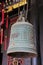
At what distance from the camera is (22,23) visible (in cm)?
219

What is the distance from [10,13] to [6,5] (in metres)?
0.09

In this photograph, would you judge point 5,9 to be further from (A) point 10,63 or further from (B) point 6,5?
(A) point 10,63

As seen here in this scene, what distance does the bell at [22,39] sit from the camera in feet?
6.93

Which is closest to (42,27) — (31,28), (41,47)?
(41,47)

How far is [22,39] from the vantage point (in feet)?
7.11

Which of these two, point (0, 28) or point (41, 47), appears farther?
point (0, 28)

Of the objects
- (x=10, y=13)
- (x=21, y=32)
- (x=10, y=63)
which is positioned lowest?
(x=10, y=63)

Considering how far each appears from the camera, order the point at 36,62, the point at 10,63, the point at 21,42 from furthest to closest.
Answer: the point at 10,63 → the point at 36,62 → the point at 21,42

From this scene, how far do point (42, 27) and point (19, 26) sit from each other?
53cm

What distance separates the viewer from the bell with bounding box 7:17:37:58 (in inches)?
83.2

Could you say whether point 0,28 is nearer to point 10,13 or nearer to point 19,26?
point 10,13

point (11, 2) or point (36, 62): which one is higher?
point (11, 2)

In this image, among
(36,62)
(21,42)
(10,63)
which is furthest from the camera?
(10,63)

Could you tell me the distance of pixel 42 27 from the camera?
2.69 m
